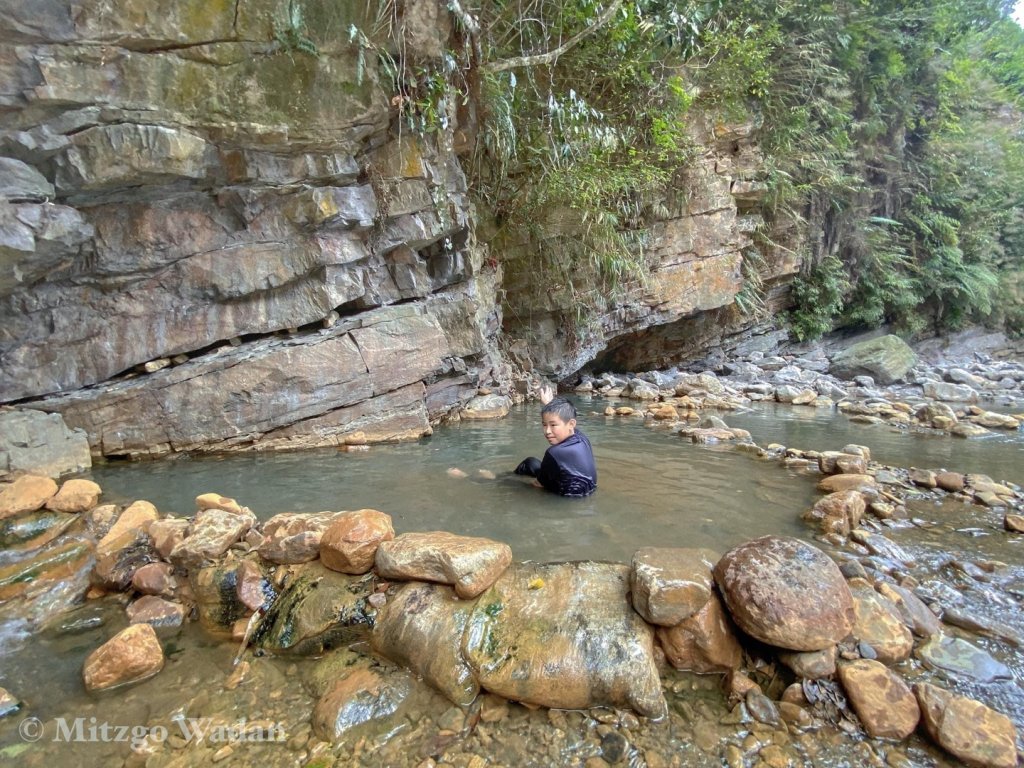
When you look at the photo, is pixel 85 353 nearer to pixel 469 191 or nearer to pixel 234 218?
pixel 234 218

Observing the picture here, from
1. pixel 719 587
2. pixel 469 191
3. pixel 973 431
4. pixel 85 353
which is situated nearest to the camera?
Answer: pixel 719 587

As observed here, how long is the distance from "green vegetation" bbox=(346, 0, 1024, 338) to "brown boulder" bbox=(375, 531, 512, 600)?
5.63 metres

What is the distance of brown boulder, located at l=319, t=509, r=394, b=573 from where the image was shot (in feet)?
9.33

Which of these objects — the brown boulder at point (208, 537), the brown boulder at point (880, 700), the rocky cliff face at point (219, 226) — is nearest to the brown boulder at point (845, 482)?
the brown boulder at point (880, 700)

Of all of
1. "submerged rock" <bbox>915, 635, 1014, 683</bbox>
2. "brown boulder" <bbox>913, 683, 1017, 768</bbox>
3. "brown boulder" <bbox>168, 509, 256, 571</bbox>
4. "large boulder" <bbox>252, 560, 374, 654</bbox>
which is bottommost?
"submerged rock" <bbox>915, 635, 1014, 683</bbox>

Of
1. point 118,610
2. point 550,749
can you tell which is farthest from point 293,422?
point 550,749

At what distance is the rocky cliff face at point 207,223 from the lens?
15.3 feet

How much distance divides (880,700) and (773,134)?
496 inches

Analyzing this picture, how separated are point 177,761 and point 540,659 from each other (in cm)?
146

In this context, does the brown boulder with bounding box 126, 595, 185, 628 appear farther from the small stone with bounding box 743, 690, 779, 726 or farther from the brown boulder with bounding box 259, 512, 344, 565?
the small stone with bounding box 743, 690, 779, 726

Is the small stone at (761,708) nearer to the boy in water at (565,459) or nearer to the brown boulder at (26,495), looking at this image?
the boy in water at (565,459)

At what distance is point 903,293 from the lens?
1357cm

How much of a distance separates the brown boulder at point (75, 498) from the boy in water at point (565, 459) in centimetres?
360

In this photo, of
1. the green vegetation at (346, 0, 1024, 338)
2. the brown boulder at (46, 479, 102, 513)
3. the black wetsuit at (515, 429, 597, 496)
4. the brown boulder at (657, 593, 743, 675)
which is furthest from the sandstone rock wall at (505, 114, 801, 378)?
the brown boulder at (657, 593, 743, 675)
